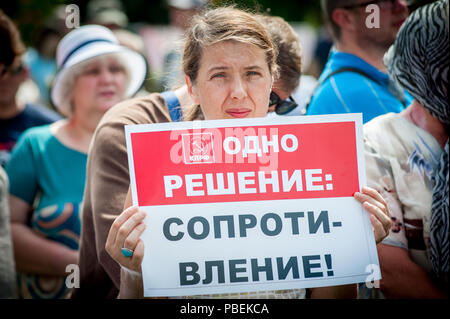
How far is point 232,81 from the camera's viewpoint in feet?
6.23

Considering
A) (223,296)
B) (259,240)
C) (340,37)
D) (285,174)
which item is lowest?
(223,296)

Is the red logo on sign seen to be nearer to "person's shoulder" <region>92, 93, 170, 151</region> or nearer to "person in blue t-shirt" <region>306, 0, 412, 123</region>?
"person's shoulder" <region>92, 93, 170, 151</region>

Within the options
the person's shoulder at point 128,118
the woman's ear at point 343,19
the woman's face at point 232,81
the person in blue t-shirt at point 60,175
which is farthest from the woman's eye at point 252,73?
the person in blue t-shirt at point 60,175

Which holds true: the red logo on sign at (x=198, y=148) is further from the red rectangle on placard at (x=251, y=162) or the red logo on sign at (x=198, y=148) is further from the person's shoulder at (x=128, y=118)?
the person's shoulder at (x=128, y=118)

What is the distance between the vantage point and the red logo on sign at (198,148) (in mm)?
1906

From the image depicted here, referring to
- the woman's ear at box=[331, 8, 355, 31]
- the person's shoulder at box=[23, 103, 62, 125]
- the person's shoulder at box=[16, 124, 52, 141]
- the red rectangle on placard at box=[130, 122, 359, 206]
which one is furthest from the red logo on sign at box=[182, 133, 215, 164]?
the person's shoulder at box=[23, 103, 62, 125]

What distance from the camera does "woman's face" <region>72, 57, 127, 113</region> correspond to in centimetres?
302

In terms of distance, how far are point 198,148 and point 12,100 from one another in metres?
2.09

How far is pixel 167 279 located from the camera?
188cm

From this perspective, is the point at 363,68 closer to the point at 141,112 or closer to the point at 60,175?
the point at 141,112

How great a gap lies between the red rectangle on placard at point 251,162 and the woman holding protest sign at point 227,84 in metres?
0.08

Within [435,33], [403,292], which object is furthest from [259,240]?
[435,33]
